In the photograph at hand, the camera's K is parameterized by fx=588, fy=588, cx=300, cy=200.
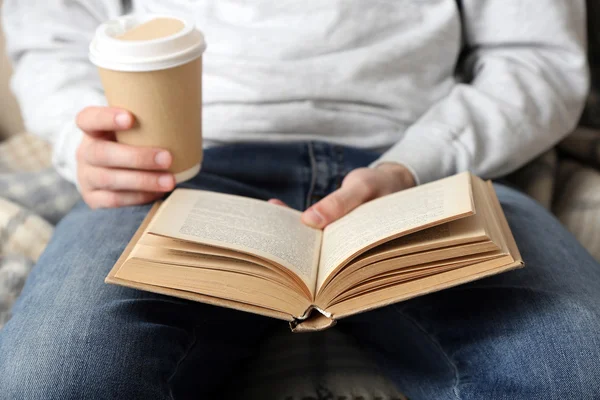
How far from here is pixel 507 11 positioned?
928 mm

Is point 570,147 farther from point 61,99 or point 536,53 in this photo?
point 61,99

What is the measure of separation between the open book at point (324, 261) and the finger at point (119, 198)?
15 centimetres

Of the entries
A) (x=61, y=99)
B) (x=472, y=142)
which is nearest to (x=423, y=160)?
(x=472, y=142)

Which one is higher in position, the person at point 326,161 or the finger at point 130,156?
the finger at point 130,156

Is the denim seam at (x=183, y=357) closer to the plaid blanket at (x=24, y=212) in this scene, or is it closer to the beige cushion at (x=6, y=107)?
the plaid blanket at (x=24, y=212)

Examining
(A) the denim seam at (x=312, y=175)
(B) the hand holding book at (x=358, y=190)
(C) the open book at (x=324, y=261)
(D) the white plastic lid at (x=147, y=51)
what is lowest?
(A) the denim seam at (x=312, y=175)

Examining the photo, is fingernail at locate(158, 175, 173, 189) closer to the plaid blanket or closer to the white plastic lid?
the white plastic lid

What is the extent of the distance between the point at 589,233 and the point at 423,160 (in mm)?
330

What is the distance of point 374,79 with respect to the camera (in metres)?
0.91

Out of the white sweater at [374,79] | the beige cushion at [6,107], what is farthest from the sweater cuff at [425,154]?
the beige cushion at [6,107]

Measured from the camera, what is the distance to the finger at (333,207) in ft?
2.30

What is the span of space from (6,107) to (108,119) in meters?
0.86

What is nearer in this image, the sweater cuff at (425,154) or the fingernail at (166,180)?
the fingernail at (166,180)

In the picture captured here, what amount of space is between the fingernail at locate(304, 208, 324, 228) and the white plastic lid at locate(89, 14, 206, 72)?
22 centimetres
